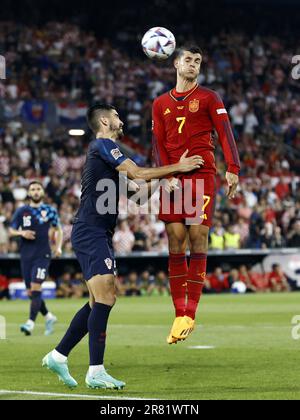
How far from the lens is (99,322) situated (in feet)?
29.8

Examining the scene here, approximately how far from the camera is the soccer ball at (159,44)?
1049 centimetres

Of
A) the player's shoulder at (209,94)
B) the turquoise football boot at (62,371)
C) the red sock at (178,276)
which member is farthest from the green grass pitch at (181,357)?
the player's shoulder at (209,94)

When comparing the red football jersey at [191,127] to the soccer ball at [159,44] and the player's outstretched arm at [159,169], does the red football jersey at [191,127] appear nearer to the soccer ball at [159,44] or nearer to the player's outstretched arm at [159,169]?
the soccer ball at [159,44]

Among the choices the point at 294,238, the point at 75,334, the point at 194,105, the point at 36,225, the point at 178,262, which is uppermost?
the point at 194,105

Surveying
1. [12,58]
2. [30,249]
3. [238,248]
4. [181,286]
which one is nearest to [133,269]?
[238,248]

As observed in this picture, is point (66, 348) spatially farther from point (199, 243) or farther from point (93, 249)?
point (199, 243)

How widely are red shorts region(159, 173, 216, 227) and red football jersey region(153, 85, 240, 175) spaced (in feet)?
0.48

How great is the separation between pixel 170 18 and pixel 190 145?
30392 mm

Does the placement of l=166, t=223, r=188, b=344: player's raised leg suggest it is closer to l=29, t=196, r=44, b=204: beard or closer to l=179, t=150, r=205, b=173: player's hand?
l=179, t=150, r=205, b=173: player's hand

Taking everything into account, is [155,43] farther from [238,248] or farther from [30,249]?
[238,248]

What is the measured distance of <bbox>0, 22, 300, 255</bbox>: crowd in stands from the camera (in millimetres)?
28078

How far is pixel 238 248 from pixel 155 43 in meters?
18.6

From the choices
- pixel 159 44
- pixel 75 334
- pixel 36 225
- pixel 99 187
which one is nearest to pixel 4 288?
pixel 36 225

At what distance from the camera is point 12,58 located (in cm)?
3244
